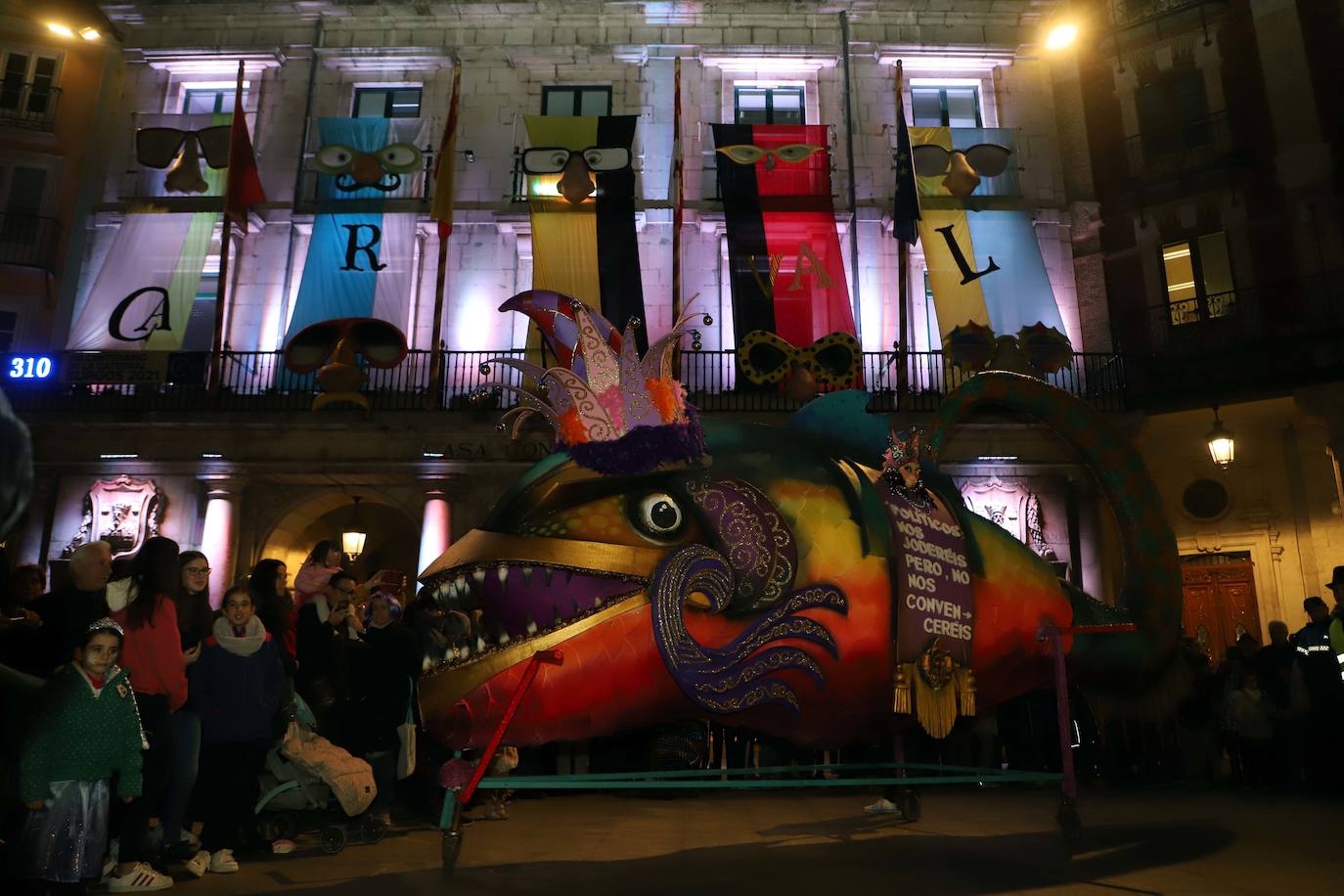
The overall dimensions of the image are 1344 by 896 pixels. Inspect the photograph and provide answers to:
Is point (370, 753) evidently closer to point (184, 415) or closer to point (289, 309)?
point (184, 415)

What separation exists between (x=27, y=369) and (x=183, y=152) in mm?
4525

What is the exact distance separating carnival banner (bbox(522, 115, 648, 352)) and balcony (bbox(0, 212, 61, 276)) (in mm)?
8643

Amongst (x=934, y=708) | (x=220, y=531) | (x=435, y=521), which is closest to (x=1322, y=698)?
(x=934, y=708)

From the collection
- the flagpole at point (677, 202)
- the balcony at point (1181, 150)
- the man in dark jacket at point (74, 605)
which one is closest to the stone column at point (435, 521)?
the flagpole at point (677, 202)

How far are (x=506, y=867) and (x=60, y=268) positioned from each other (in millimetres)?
16767

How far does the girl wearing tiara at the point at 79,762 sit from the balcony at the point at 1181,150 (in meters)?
17.0

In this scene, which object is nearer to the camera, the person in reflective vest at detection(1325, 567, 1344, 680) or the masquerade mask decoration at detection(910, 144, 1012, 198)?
the person in reflective vest at detection(1325, 567, 1344, 680)

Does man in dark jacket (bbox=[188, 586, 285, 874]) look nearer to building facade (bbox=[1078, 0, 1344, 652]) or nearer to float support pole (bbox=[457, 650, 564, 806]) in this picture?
float support pole (bbox=[457, 650, 564, 806])

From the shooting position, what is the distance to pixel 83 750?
372 centimetres

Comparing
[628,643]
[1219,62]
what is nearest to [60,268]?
[628,643]

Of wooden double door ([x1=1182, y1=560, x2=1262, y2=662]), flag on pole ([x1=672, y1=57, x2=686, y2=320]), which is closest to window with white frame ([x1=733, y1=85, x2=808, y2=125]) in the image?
flag on pole ([x1=672, y1=57, x2=686, y2=320])

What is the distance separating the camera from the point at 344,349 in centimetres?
1496

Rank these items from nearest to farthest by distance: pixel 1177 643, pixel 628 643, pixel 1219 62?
pixel 628 643
pixel 1177 643
pixel 1219 62

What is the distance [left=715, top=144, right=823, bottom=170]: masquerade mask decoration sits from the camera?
Result: 51.5ft
